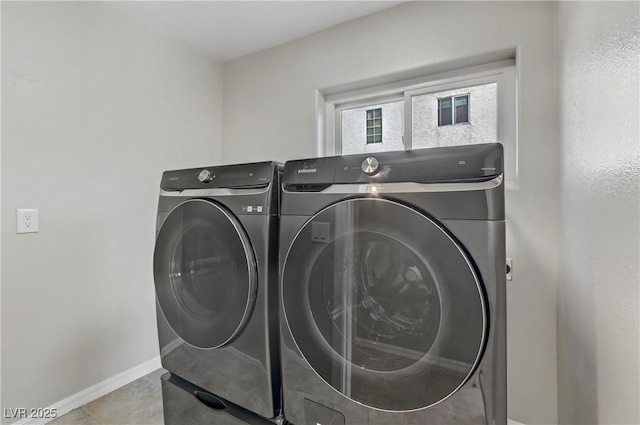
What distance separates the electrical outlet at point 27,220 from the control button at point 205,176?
39.4 inches

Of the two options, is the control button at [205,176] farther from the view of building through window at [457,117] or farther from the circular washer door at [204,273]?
the view of building through window at [457,117]

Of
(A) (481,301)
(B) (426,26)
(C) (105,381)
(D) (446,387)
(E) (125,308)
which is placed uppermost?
(B) (426,26)

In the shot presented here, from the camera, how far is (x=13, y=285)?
148 centimetres

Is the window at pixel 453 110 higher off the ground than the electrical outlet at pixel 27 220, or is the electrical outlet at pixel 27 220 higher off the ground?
the window at pixel 453 110

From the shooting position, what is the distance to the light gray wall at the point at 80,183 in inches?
58.6

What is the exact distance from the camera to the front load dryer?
1.09 m

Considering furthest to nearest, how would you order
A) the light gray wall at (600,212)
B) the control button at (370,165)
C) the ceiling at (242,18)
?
the ceiling at (242,18) < the control button at (370,165) < the light gray wall at (600,212)

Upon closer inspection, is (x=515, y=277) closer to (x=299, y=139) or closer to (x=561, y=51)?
A: (x=561, y=51)

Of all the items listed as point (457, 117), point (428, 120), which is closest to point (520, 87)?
point (457, 117)

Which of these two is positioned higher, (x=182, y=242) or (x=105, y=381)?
(x=182, y=242)

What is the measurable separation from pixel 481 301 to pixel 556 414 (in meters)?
1.28

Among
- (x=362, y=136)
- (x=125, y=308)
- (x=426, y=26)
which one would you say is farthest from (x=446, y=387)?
(x=125, y=308)

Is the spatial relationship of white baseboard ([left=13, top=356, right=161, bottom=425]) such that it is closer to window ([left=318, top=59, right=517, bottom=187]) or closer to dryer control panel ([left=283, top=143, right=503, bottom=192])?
dryer control panel ([left=283, top=143, right=503, bottom=192])

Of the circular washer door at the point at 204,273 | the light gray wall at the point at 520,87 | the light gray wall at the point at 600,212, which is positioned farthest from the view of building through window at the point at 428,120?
the circular washer door at the point at 204,273
